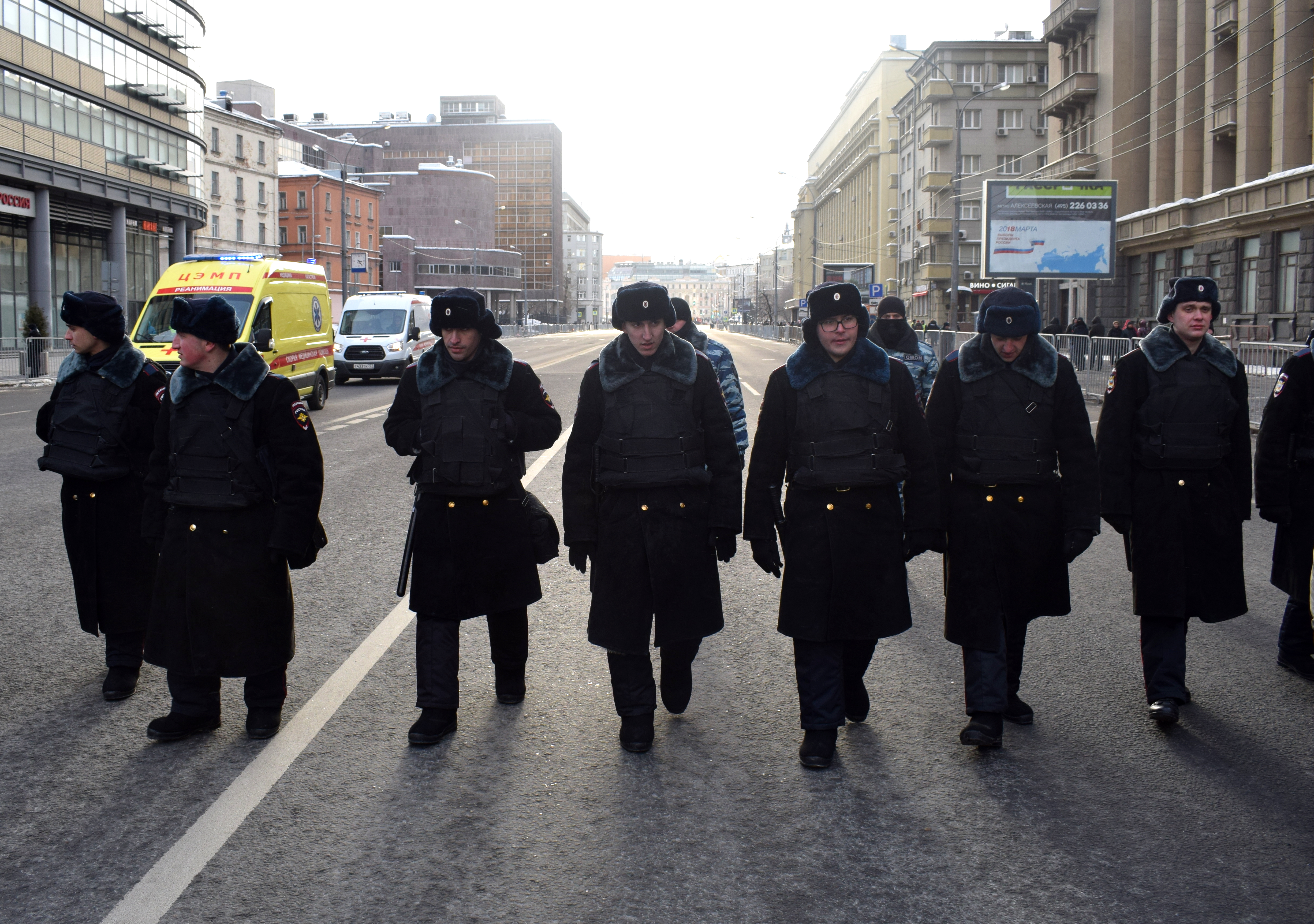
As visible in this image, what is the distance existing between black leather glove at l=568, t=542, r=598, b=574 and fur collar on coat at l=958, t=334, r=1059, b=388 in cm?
164

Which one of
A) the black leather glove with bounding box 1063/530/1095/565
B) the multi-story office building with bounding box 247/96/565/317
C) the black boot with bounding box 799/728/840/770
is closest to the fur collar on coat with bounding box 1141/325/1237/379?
the black leather glove with bounding box 1063/530/1095/565

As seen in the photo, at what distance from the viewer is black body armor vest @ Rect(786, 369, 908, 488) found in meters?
4.64

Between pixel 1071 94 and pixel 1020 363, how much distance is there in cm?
4922

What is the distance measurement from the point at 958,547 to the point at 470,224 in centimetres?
12599

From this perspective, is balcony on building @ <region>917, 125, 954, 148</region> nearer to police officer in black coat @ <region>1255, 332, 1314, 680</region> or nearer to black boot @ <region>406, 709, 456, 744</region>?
police officer in black coat @ <region>1255, 332, 1314, 680</region>

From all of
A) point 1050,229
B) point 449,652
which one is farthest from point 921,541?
point 1050,229

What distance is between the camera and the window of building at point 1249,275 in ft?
112

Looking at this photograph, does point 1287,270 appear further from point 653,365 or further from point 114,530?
point 114,530

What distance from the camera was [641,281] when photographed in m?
5.16

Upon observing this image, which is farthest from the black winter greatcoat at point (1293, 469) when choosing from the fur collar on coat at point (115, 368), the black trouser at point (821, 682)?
the fur collar on coat at point (115, 368)

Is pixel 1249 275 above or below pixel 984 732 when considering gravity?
above

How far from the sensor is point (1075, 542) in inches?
191

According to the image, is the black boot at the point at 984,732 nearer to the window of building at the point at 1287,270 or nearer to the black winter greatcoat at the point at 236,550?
the black winter greatcoat at the point at 236,550

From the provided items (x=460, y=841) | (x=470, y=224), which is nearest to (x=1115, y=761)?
(x=460, y=841)
